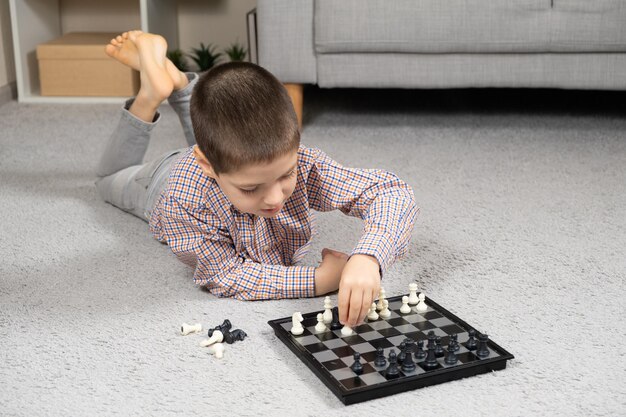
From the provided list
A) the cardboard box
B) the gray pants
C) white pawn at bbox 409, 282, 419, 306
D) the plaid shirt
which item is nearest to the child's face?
the plaid shirt

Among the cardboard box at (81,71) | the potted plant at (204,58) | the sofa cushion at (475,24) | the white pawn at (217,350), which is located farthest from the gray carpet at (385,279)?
the potted plant at (204,58)

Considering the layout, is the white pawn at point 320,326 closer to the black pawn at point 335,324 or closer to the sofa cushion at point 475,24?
the black pawn at point 335,324

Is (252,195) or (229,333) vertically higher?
(252,195)

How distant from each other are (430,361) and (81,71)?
6.09ft

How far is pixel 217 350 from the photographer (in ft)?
3.56

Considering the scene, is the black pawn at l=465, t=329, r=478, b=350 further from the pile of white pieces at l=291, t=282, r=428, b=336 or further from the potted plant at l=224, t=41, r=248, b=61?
the potted plant at l=224, t=41, r=248, b=61

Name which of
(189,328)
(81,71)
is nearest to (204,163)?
(189,328)

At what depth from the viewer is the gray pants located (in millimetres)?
1562

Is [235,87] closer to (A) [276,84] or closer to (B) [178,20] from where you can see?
(A) [276,84]

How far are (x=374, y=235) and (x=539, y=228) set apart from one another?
49 cm

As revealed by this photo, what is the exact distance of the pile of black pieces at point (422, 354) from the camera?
100 centimetres

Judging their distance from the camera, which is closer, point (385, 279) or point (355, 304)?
point (355, 304)

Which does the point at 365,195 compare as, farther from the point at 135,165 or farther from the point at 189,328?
the point at 135,165

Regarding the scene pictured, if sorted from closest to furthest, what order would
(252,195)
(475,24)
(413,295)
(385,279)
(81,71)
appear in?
(252,195) < (413,295) < (385,279) < (475,24) < (81,71)
